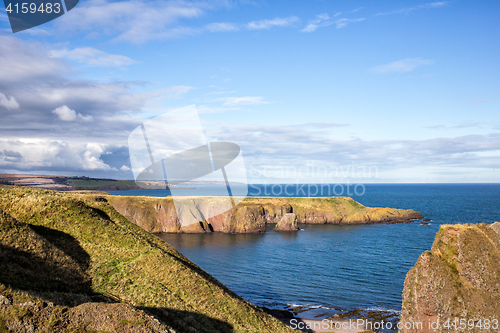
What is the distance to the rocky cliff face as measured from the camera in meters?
15.6

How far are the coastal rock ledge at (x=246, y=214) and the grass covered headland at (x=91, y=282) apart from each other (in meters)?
59.5

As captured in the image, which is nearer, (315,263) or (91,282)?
(91,282)

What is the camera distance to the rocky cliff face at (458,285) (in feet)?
51.2

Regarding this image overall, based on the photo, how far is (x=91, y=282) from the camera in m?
19.3

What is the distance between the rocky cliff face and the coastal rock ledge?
7134 centimetres

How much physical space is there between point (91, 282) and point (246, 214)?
7214 cm

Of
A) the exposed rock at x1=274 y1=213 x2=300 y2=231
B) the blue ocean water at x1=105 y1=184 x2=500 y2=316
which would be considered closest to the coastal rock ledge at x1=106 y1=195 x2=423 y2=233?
the exposed rock at x1=274 y1=213 x2=300 y2=231

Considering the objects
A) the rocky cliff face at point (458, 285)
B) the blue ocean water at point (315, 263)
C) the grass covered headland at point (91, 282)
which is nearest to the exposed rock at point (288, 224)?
the blue ocean water at point (315, 263)

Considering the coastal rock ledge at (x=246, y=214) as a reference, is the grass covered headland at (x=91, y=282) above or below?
above

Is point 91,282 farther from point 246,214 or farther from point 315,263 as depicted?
point 246,214

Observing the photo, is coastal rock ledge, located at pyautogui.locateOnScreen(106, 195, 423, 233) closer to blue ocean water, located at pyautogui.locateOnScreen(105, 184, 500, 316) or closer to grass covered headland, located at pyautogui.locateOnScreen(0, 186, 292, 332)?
blue ocean water, located at pyautogui.locateOnScreen(105, 184, 500, 316)

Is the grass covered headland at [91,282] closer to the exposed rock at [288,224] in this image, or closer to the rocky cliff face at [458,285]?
the rocky cliff face at [458,285]

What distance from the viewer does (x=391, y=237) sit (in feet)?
253

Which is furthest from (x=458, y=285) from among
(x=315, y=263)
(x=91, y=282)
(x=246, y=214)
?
(x=246, y=214)
